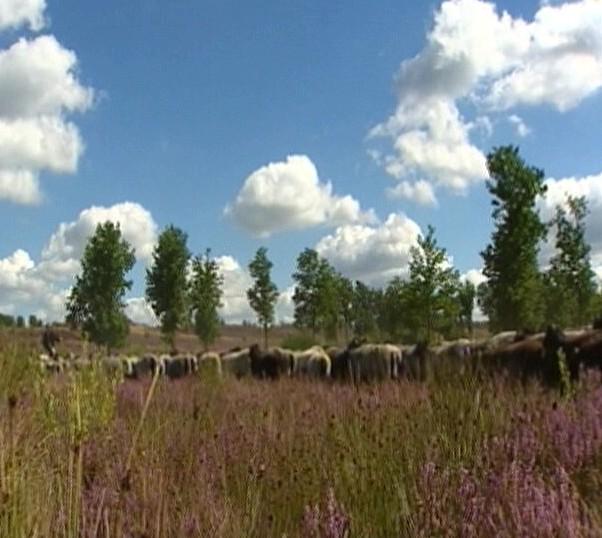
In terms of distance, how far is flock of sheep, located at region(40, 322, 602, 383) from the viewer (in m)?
14.3

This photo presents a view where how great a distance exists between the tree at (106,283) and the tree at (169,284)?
2.09 metres

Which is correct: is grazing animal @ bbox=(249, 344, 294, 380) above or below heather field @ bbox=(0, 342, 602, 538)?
above

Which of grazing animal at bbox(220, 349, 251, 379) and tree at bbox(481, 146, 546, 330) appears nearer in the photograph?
grazing animal at bbox(220, 349, 251, 379)

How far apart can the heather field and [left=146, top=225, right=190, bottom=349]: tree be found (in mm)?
43326

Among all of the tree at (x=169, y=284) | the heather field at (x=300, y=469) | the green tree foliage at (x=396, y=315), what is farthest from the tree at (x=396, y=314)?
the heather field at (x=300, y=469)

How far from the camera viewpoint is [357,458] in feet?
15.9

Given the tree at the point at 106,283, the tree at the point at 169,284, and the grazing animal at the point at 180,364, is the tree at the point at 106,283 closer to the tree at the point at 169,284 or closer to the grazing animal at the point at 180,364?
the tree at the point at 169,284

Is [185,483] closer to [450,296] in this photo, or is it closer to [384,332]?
[450,296]

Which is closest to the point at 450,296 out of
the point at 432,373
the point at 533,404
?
the point at 432,373

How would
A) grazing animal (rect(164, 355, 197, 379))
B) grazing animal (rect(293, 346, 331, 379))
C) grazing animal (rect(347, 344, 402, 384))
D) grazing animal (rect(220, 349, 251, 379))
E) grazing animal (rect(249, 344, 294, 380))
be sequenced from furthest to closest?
grazing animal (rect(164, 355, 197, 379)) < grazing animal (rect(220, 349, 251, 379)) < grazing animal (rect(249, 344, 294, 380)) < grazing animal (rect(293, 346, 331, 379)) < grazing animal (rect(347, 344, 402, 384))

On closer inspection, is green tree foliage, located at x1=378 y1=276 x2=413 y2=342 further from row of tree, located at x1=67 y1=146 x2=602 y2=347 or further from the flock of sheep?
the flock of sheep

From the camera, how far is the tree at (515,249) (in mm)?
37250

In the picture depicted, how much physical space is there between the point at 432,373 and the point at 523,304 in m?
29.3

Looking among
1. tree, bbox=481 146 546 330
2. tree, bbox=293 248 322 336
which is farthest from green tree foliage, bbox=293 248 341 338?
tree, bbox=481 146 546 330
